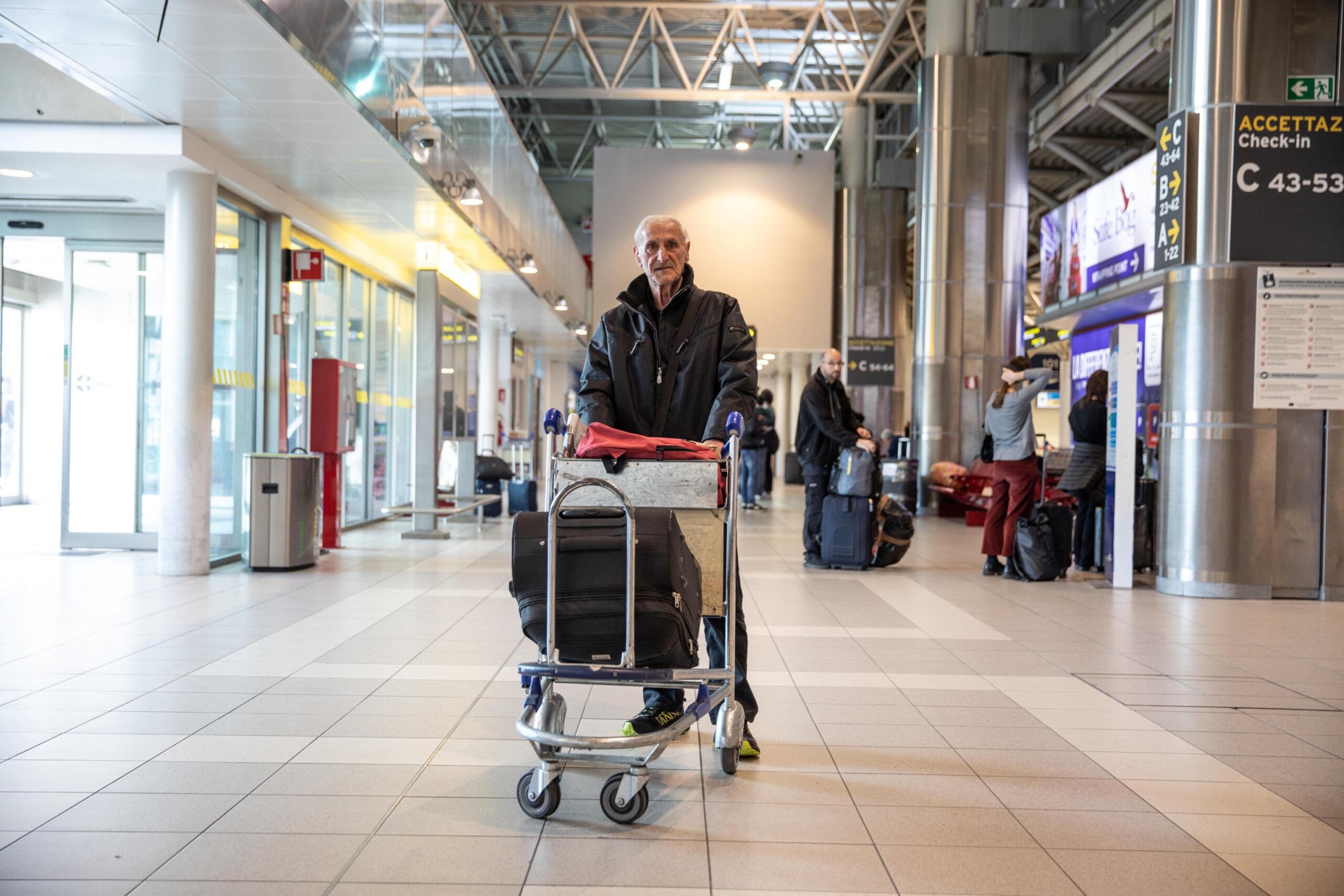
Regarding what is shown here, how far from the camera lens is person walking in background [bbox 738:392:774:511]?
16.2 meters

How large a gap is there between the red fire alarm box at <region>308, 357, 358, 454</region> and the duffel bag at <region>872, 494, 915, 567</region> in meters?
5.18

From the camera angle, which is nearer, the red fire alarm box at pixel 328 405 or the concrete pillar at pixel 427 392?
the red fire alarm box at pixel 328 405

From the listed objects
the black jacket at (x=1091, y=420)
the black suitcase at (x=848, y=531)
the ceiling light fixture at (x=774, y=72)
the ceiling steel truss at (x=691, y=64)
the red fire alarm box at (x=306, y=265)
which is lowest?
the black suitcase at (x=848, y=531)

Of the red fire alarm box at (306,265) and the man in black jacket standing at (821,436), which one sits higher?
the red fire alarm box at (306,265)

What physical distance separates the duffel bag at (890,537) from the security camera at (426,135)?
4775 mm

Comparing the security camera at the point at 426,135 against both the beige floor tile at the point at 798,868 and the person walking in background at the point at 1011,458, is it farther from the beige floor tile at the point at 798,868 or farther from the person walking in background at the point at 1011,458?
the beige floor tile at the point at 798,868

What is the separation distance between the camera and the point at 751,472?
16.7 metres

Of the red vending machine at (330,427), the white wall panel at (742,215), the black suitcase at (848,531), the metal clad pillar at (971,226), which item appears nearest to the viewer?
the black suitcase at (848,531)

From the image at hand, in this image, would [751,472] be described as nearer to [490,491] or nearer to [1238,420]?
[490,491]

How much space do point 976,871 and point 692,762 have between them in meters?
1.14

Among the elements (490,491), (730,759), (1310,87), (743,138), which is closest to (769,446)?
(490,491)

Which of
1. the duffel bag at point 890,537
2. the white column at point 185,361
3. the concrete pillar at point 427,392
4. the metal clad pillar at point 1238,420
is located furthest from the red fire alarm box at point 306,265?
the metal clad pillar at point 1238,420

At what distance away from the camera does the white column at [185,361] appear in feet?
26.0

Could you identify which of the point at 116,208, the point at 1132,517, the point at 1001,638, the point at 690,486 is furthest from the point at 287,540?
the point at 1132,517
